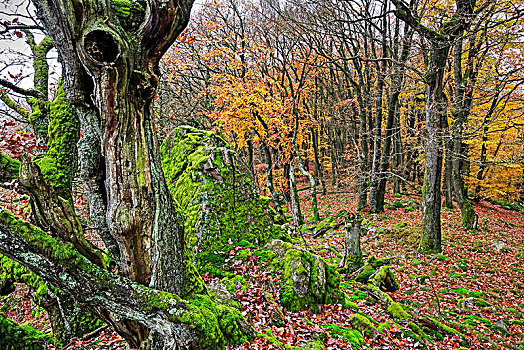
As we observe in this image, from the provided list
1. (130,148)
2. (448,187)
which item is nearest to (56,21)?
(130,148)

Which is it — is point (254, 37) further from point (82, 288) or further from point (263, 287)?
point (82, 288)

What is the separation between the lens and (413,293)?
314 inches

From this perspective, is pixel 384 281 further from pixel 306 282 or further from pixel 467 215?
pixel 467 215

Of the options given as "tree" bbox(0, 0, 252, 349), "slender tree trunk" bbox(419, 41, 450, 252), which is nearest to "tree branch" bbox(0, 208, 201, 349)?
"tree" bbox(0, 0, 252, 349)

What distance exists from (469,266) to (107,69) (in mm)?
11744

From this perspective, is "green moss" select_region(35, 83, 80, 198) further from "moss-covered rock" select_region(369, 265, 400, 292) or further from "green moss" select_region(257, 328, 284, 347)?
"moss-covered rock" select_region(369, 265, 400, 292)

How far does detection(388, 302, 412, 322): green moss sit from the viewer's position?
235 inches

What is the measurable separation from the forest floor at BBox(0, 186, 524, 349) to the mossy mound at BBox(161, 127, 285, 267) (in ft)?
2.03

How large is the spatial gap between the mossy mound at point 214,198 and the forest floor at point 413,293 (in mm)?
620

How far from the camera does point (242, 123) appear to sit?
14031 millimetres

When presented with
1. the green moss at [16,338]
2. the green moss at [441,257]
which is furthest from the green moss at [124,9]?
the green moss at [441,257]

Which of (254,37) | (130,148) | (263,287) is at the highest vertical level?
(254,37)

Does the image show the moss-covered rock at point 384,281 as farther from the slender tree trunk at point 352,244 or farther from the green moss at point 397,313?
the green moss at point 397,313

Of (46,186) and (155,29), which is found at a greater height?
(155,29)
